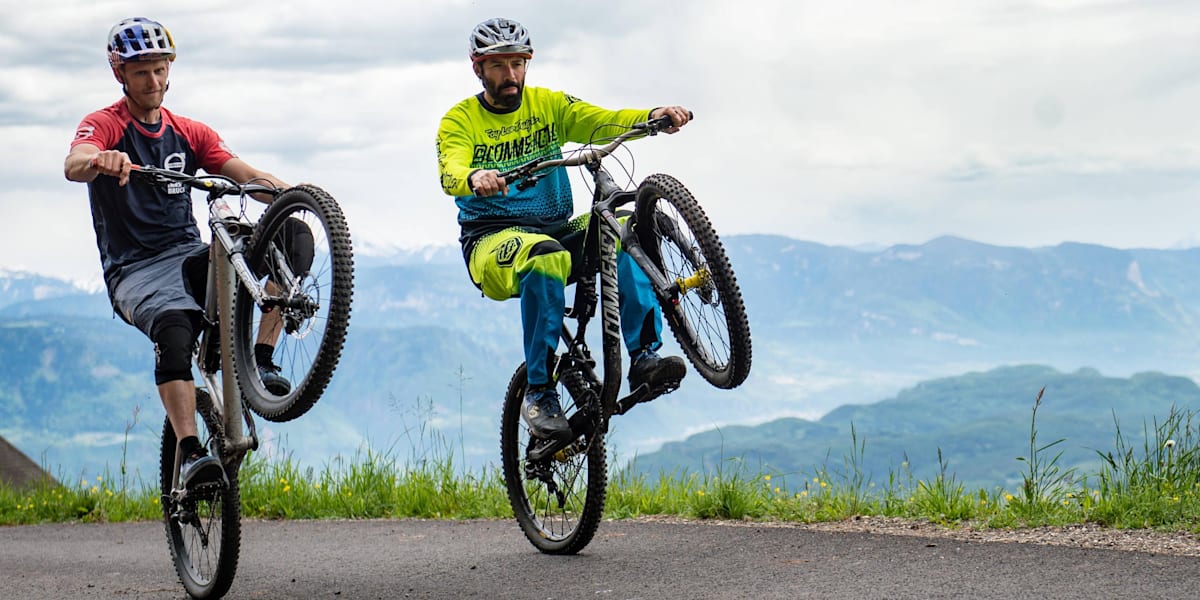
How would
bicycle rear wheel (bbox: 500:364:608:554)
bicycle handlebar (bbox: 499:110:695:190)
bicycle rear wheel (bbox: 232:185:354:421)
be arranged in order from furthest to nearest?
bicycle rear wheel (bbox: 500:364:608:554), bicycle handlebar (bbox: 499:110:695:190), bicycle rear wheel (bbox: 232:185:354:421)

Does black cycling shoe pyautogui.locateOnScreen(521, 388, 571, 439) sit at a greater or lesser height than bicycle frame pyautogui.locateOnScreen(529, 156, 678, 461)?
lesser

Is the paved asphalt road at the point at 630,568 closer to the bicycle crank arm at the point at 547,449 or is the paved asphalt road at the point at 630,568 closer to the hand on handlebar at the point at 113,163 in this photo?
the bicycle crank arm at the point at 547,449

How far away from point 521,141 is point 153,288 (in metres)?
2.03

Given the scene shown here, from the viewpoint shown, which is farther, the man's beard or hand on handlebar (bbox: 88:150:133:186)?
the man's beard

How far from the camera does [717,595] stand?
551 cm

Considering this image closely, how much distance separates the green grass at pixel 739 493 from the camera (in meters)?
6.93

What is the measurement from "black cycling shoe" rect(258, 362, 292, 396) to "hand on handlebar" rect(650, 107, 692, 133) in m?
2.22

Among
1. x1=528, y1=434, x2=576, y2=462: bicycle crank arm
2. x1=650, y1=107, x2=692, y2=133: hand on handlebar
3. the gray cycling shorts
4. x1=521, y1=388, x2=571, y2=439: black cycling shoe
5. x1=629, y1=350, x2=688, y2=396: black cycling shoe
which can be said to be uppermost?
x1=650, y1=107, x2=692, y2=133: hand on handlebar

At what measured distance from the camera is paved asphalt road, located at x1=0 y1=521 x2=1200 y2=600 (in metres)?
5.52

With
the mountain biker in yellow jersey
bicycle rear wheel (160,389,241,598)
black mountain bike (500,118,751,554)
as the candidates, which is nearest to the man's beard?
the mountain biker in yellow jersey

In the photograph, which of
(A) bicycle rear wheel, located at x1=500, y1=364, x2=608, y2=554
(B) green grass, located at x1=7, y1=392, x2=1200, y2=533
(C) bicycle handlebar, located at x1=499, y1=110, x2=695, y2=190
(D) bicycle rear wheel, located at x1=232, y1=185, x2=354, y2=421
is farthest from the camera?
(B) green grass, located at x1=7, y1=392, x2=1200, y2=533

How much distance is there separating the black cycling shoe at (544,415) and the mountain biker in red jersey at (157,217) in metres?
1.30

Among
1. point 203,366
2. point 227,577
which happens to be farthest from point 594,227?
point 227,577

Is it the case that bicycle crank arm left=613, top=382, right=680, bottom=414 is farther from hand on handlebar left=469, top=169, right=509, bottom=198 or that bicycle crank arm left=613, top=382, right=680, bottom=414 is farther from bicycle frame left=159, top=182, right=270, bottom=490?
bicycle frame left=159, top=182, right=270, bottom=490
